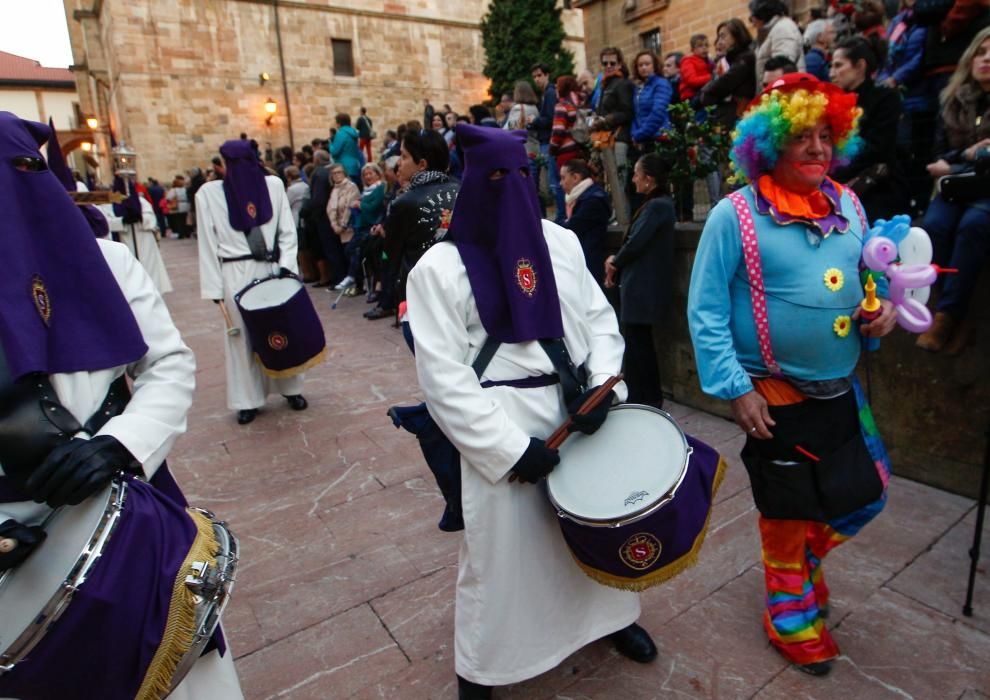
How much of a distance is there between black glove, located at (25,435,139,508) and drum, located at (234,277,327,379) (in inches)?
128

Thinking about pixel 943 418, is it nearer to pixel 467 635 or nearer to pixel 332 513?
pixel 467 635

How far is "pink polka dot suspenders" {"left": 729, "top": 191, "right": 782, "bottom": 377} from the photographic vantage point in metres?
2.29

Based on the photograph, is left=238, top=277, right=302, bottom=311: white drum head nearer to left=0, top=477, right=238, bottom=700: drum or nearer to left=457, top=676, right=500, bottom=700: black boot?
left=457, top=676, right=500, bottom=700: black boot

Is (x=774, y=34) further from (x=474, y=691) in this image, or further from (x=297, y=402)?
(x=474, y=691)

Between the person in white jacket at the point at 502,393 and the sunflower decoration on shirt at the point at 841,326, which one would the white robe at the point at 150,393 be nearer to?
the person in white jacket at the point at 502,393

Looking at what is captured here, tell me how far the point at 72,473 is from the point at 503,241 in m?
1.35

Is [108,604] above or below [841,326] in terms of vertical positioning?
below

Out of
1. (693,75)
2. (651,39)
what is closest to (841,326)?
(693,75)

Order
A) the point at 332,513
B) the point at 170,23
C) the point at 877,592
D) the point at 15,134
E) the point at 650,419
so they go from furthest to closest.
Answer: the point at 170,23 → the point at 332,513 → the point at 877,592 → the point at 650,419 → the point at 15,134

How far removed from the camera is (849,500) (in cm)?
233

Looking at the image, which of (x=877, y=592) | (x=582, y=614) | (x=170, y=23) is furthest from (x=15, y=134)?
(x=170, y=23)

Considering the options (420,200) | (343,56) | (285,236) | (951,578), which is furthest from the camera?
(343,56)

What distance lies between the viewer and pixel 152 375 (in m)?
1.84

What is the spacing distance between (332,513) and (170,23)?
77.7ft
